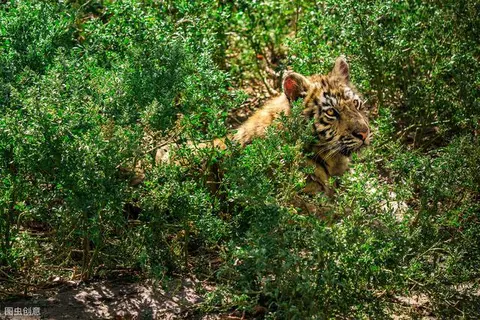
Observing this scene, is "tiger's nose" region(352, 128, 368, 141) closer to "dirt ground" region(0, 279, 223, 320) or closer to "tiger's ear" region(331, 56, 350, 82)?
"tiger's ear" region(331, 56, 350, 82)

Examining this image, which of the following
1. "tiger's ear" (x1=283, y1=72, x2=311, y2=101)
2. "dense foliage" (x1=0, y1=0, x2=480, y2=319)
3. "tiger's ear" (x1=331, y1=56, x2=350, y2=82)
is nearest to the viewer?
"dense foliage" (x1=0, y1=0, x2=480, y2=319)

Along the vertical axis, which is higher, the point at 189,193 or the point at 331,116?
the point at 189,193

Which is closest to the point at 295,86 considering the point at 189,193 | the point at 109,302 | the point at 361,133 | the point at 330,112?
the point at 330,112

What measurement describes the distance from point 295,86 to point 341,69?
53cm

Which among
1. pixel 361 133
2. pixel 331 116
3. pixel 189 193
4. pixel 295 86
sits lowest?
pixel 361 133

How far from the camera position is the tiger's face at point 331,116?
291 inches

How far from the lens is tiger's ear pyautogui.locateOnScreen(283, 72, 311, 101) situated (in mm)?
7223

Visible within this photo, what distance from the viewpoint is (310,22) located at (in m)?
8.20

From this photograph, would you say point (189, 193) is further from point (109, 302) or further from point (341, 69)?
point (341, 69)

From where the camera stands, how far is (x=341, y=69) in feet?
24.9

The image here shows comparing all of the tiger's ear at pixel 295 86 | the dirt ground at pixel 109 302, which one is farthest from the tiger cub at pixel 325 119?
the dirt ground at pixel 109 302

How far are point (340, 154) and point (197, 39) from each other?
161cm

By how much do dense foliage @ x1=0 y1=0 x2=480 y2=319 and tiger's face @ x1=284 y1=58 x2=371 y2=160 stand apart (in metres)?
0.30

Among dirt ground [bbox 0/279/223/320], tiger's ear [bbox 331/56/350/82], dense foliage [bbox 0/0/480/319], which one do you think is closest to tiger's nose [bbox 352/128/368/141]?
dense foliage [bbox 0/0/480/319]
